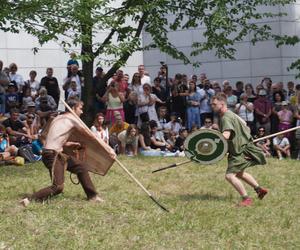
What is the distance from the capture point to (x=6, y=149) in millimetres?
16500

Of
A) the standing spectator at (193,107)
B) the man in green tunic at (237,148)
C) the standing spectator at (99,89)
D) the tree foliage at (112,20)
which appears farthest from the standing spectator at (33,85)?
the man in green tunic at (237,148)

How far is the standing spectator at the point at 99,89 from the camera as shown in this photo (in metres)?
19.7

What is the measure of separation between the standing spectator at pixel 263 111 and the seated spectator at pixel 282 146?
697mm

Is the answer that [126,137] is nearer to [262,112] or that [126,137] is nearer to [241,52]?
[262,112]

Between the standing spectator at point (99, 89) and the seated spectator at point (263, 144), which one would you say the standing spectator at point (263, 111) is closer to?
the seated spectator at point (263, 144)

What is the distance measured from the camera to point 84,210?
10.8 metres

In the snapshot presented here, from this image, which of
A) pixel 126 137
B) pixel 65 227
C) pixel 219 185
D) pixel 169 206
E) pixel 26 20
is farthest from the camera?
pixel 126 137

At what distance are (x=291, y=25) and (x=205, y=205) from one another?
49.2 ft

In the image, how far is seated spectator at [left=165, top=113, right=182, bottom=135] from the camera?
65.0 feet

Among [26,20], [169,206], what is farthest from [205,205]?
[26,20]

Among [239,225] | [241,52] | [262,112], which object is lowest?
[239,225]

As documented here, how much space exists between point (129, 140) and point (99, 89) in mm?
2135

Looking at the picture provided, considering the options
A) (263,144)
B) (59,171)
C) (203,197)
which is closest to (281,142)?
(263,144)

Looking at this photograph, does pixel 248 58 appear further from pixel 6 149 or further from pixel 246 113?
pixel 6 149
